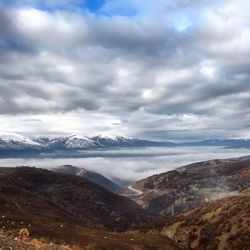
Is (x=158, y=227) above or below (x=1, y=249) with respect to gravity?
below

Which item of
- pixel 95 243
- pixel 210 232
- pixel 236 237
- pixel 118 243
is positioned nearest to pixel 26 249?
pixel 95 243

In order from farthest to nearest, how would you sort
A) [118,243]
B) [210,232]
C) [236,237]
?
[210,232], [236,237], [118,243]

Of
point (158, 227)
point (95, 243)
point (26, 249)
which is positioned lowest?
point (158, 227)

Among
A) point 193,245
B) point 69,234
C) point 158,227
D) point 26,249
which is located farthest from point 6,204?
point 26,249

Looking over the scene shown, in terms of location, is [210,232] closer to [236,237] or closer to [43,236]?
[236,237]

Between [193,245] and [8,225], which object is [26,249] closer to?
[8,225]

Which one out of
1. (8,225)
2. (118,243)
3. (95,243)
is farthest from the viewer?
(8,225)

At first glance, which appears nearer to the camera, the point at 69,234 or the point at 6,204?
the point at 69,234
